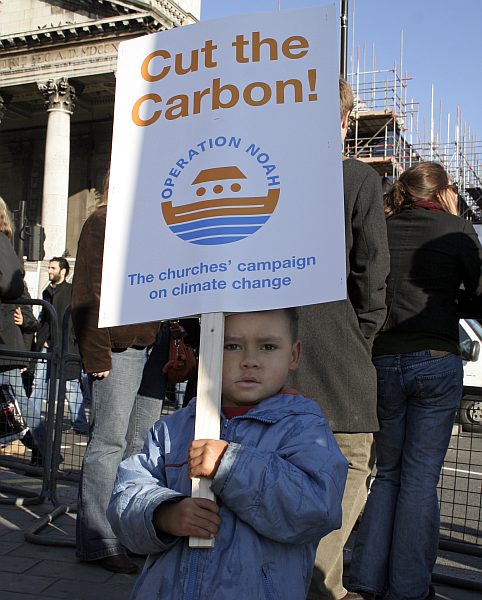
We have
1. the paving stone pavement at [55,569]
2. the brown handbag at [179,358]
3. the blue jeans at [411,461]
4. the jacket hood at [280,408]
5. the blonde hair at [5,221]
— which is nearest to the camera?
the jacket hood at [280,408]

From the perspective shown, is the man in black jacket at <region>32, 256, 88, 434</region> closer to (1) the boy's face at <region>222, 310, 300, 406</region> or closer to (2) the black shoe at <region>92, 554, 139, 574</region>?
(2) the black shoe at <region>92, 554, 139, 574</region>

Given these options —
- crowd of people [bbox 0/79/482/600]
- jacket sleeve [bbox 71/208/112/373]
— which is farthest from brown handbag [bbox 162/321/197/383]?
jacket sleeve [bbox 71/208/112/373]

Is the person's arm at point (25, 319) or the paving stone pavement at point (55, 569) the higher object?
the person's arm at point (25, 319)

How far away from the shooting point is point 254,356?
7.68 ft

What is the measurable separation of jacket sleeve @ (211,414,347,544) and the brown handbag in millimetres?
2204

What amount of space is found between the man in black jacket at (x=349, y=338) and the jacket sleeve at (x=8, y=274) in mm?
2504

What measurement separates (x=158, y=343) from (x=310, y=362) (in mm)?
1162

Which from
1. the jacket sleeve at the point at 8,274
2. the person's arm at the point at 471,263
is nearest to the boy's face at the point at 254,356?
the person's arm at the point at 471,263

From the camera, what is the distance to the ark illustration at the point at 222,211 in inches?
94.4

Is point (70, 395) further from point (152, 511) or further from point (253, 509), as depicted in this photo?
point (253, 509)

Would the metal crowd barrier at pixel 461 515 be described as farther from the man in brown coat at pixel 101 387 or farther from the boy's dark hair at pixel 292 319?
the boy's dark hair at pixel 292 319

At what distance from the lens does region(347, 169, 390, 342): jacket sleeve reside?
355 centimetres

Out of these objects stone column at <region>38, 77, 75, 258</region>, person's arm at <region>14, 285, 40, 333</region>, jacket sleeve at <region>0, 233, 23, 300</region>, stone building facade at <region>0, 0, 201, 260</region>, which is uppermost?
stone building facade at <region>0, 0, 201, 260</region>

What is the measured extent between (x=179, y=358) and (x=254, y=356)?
2.07 m
